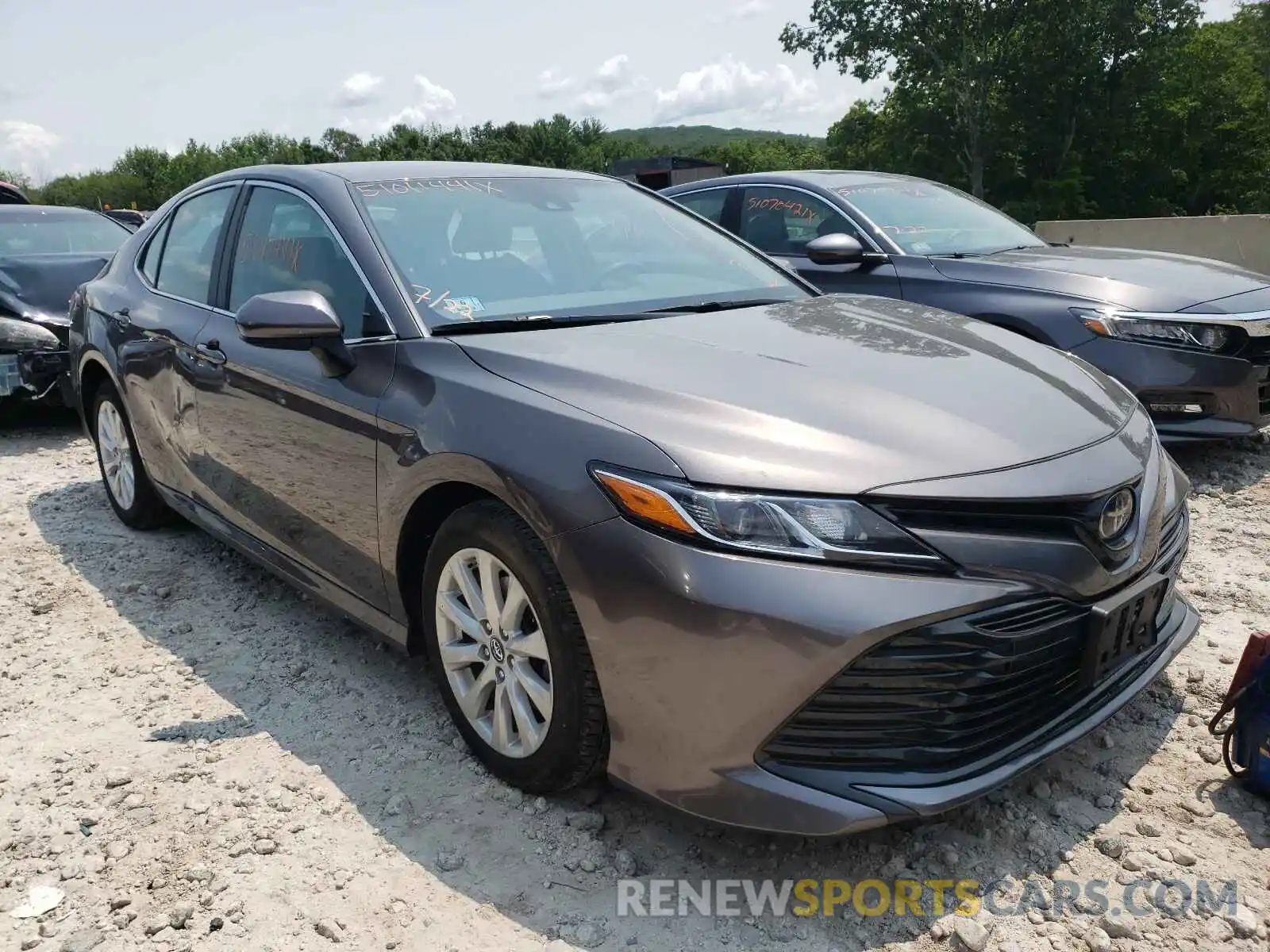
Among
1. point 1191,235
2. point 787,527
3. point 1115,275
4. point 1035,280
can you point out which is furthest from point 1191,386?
point 1191,235

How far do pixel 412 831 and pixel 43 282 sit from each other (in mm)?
6131

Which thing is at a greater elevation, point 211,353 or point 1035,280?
point 1035,280

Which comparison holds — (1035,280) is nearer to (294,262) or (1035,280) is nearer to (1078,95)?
(294,262)

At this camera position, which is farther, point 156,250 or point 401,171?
point 156,250

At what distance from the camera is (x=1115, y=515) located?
2.10m

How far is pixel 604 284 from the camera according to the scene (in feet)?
9.83

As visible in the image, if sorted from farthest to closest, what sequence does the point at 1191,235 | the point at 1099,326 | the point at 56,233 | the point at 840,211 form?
1. the point at 1191,235
2. the point at 56,233
3. the point at 840,211
4. the point at 1099,326

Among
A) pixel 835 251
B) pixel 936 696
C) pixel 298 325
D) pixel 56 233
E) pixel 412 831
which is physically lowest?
pixel 412 831

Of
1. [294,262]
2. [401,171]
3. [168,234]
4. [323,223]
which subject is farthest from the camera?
[168,234]

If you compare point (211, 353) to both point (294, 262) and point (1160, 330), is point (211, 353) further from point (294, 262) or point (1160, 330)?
point (1160, 330)

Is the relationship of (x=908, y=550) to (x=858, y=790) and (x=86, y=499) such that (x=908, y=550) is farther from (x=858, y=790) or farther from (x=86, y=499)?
(x=86, y=499)

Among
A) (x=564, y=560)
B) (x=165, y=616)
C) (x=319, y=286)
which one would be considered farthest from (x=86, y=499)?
(x=564, y=560)

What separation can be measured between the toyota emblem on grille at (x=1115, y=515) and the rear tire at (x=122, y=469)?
374 centimetres

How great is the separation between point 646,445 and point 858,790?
778 mm
